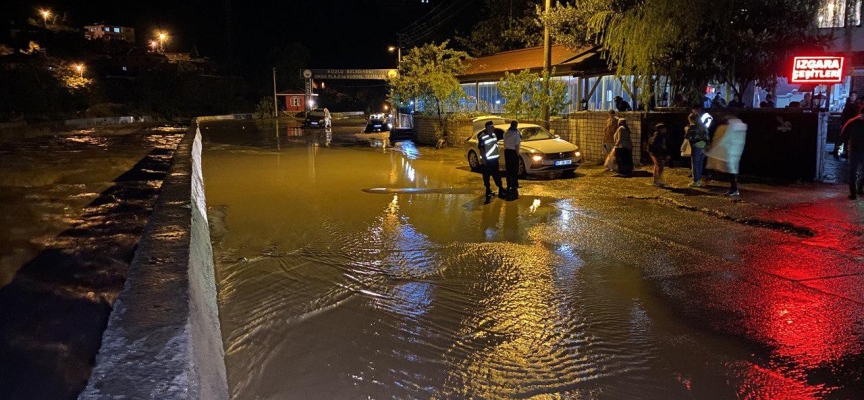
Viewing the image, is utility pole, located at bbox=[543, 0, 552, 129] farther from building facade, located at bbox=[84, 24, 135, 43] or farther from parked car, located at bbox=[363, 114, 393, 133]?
building facade, located at bbox=[84, 24, 135, 43]

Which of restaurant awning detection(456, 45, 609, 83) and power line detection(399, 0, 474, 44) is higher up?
power line detection(399, 0, 474, 44)

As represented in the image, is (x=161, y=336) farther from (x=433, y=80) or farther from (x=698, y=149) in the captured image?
(x=433, y=80)

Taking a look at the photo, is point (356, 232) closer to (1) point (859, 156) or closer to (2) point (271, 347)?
(2) point (271, 347)

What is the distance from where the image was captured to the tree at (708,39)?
1434 centimetres

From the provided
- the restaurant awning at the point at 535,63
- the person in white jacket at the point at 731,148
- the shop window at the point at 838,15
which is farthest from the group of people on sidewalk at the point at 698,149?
the shop window at the point at 838,15

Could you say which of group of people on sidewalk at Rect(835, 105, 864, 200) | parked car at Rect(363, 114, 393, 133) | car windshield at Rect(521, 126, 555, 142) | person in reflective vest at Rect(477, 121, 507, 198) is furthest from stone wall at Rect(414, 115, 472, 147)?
group of people on sidewalk at Rect(835, 105, 864, 200)

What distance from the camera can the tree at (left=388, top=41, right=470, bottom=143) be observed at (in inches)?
1030

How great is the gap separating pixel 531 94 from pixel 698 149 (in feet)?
29.3

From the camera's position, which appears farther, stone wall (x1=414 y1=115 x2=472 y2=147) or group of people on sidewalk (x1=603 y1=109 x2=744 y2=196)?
stone wall (x1=414 y1=115 x2=472 y2=147)

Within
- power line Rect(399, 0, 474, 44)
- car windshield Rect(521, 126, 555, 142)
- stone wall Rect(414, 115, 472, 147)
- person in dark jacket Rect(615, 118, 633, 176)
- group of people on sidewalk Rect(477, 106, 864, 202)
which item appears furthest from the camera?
power line Rect(399, 0, 474, 44)

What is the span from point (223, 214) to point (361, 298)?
545 centimetres

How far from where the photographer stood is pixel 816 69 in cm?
1428

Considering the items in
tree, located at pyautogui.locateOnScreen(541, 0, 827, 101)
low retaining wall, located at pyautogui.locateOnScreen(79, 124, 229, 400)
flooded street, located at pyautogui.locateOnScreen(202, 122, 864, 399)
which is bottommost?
flooded street, located at pyautogui.locateOnScreen(202, 122, 864, 399)

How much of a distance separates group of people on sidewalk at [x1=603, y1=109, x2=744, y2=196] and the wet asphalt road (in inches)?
382
